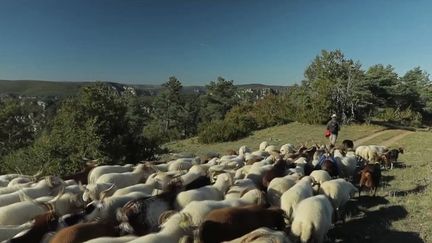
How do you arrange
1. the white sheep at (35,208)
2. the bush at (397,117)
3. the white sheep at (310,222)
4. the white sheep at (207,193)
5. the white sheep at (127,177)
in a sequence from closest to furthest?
the white sheep at (310,222), the white sheep at (35,208), the white sheep at (207,193), the white sheep at (127,177), the bush at (397,117)

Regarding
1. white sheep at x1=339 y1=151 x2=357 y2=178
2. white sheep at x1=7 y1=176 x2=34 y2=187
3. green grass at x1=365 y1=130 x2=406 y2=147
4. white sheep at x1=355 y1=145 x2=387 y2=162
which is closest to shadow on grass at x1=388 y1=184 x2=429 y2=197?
white sheep at x1=339 y1=151 x2=357 y2=178

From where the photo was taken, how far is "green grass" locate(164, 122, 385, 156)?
1177 inches

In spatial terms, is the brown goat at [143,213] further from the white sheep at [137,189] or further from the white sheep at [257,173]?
the white sheep at [257,173]

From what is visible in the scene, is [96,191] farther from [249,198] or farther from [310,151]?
[310,151]

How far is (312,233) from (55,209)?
4.89 meters

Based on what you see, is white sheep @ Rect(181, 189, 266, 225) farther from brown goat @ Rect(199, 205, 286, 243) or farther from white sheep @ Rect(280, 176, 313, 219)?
white sheep @ Rect(280, 176, 313, 219)

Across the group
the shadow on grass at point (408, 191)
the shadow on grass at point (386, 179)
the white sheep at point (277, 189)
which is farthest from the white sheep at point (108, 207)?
the shadow on grass at point (386, 179)

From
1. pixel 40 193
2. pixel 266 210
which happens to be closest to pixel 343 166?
pixel 266 210

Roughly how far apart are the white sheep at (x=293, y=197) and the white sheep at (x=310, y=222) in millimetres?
A: 613

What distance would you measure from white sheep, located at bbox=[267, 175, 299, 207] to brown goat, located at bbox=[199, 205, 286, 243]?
1.38 metres

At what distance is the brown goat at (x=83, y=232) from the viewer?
22.1ft

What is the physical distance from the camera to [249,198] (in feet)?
30.2

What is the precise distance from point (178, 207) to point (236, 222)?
1.75 meters

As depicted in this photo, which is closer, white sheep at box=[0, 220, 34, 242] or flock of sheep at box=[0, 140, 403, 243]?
flock of sheep at box=[0, 140, 403, 243]
